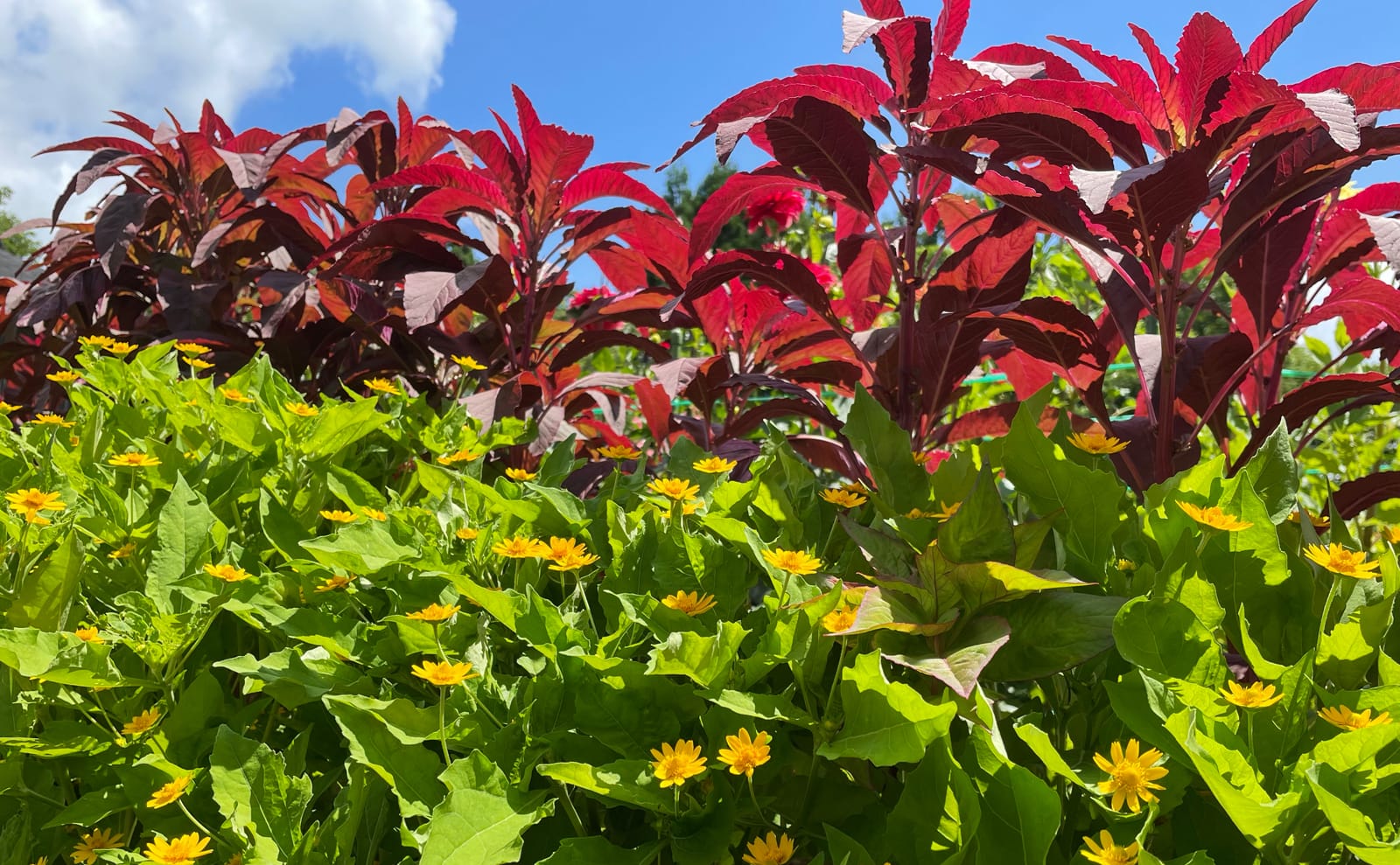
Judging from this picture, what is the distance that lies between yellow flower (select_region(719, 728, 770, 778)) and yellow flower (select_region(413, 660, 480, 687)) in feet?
0.77

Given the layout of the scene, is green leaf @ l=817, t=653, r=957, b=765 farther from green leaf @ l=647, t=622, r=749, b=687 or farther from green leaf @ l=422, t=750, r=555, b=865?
green leaf @ l=422, t=750, r=555, b=865

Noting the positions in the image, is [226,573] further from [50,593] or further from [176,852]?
[176,852]

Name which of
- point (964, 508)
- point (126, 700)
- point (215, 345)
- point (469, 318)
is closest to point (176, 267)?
point (215, 345)

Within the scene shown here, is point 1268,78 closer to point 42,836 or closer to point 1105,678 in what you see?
point 1105,678

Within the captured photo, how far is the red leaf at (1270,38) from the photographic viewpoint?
146cm

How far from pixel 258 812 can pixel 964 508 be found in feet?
2.28

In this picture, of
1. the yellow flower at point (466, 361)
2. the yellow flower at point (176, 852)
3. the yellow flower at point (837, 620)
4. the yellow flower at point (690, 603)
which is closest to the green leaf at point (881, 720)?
the yellow flower at point (837, 620)

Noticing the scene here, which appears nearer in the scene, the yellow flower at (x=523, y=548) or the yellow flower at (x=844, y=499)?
the yellow flower at (x=523, y=548)

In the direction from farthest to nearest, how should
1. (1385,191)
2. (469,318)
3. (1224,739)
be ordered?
(469,318)
(1385,191)
(1224,739)

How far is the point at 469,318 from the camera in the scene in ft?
8.49

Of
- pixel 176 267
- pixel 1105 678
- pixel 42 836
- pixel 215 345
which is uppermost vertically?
pixel 176 267

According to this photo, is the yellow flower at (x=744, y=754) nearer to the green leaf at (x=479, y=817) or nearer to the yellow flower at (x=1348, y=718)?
the green leaf at (x=479, y=817)

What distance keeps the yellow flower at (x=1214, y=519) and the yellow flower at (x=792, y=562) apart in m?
0.36

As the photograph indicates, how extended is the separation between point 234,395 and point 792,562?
1.11m
